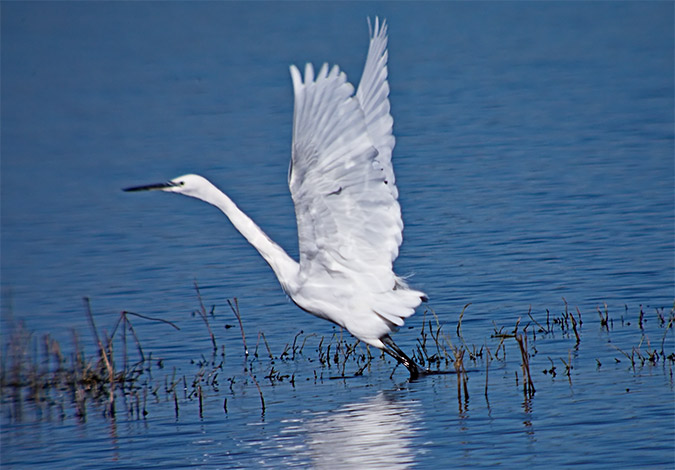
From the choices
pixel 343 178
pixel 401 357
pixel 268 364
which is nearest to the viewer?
pixel 343 178

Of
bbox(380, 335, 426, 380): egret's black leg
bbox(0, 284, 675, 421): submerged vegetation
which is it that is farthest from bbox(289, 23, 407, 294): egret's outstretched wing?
bbox(0, 284, 675, 421): submerged vegetation

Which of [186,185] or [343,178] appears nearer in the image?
[343,178]

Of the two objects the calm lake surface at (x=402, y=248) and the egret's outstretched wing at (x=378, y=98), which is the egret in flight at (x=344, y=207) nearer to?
the egret's outstretched wing at (x=378, y=98)

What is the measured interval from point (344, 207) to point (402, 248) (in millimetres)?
5395

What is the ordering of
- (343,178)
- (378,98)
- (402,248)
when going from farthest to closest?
1. (402,248)
2. (378,98)
3. (343,178)

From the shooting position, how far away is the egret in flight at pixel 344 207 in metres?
6.68

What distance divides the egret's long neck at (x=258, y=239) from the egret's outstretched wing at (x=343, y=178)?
23cm

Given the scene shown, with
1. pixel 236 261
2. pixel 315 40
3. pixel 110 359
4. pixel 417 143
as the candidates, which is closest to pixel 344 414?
pixel 110 359

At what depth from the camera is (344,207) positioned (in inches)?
282

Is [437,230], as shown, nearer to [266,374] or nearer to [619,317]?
[619,317]

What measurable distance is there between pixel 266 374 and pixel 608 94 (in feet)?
45.2

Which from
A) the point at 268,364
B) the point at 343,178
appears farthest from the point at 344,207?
the point at 268,364

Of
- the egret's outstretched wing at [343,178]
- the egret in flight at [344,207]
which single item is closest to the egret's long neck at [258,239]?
the egret in flight at [344,207]

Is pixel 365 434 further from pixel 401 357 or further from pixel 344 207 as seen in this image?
pixel 344 207
